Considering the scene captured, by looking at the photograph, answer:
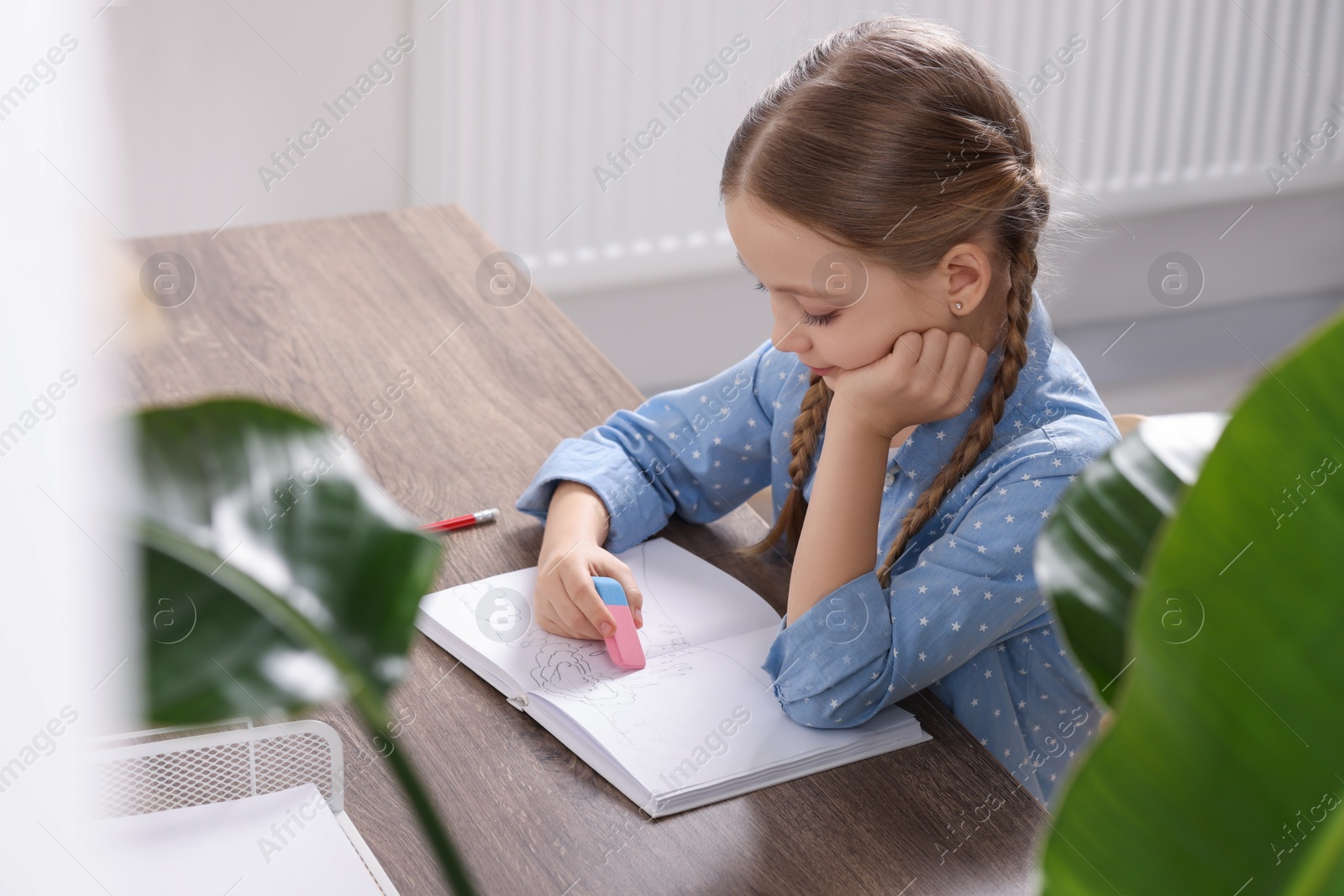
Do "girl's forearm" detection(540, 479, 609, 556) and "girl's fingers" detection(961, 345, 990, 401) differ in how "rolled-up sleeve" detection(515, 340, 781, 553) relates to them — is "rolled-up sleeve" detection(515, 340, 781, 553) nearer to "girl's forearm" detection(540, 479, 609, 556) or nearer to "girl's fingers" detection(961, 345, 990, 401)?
"girl's forearm" detection(540, 479, 609, 556)

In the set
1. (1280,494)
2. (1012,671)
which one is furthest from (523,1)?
(1280,494)

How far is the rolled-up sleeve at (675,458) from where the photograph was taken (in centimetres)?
113

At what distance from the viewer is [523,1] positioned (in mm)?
2344

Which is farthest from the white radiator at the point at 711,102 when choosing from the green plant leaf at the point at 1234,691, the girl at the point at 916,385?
the green plant leaf at the point at 1234,691

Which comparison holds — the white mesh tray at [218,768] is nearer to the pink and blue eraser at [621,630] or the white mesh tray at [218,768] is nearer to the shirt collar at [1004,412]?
the pink and blue eraser at [621,630]

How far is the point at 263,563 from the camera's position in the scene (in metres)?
0.39

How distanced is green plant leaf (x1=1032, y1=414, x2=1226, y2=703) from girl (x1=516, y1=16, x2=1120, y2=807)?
49cm

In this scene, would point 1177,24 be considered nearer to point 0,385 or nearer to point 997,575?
point 997,575

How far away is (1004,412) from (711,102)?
1644mm

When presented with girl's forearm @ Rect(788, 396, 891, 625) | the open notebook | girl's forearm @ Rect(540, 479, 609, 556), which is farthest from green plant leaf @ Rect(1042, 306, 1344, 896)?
girl's forearm @ Rect(540, 479, 609, 556)

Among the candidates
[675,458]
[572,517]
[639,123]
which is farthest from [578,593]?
[639,123]

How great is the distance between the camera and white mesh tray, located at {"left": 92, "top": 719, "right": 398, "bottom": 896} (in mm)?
760

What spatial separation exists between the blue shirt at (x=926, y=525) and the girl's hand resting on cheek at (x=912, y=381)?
0.05m

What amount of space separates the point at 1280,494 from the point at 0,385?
1.55 feet
